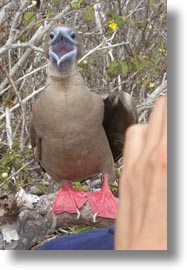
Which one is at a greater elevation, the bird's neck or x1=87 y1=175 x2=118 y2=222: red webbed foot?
the bird's neck

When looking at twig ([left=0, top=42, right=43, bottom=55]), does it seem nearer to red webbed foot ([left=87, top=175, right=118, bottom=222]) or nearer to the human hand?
red webbed foot ([left=87, top=175, right=118, bottom=222])

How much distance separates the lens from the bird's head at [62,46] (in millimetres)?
1357

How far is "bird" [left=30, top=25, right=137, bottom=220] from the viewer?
1.53 meters

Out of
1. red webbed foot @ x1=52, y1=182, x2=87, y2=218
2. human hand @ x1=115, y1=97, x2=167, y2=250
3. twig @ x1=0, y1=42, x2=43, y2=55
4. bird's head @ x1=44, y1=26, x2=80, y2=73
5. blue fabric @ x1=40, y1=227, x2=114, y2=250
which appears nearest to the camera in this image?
human hand @ x1=115, y1=97, x2=167, y2=250

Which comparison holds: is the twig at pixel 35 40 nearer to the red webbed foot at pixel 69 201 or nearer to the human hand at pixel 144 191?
the red webbed foot at pixel 69 201

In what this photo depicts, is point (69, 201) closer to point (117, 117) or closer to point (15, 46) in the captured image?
point (117, 117)

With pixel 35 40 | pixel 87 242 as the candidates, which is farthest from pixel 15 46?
pixel 87 242

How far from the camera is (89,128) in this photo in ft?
5.21

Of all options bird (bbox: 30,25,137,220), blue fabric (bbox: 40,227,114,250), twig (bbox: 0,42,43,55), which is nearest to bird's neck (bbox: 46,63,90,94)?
bird (bbox: 30,25,137,220)

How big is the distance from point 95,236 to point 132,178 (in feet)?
0.76

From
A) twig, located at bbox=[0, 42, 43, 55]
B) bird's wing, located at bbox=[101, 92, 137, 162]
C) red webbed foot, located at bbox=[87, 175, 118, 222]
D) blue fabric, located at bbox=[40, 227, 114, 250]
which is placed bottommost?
red webbed foot, located at bbox=[87, 175, 118, 222]

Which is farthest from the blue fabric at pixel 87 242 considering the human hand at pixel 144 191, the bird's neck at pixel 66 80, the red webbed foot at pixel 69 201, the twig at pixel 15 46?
the twig at pixel 15 46

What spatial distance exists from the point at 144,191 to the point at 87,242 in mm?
224

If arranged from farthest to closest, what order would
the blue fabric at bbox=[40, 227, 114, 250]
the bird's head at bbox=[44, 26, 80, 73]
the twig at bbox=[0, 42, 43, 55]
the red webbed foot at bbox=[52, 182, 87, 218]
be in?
the twig at bbox=[0, 42, 43, 55] < the red webbed foot at bbox=[52, 182, 87, 218] < the bird's head at bbox=[44, 26, 80, 73] < the blue fabric at bbox=[40, 227, 114, 250]
